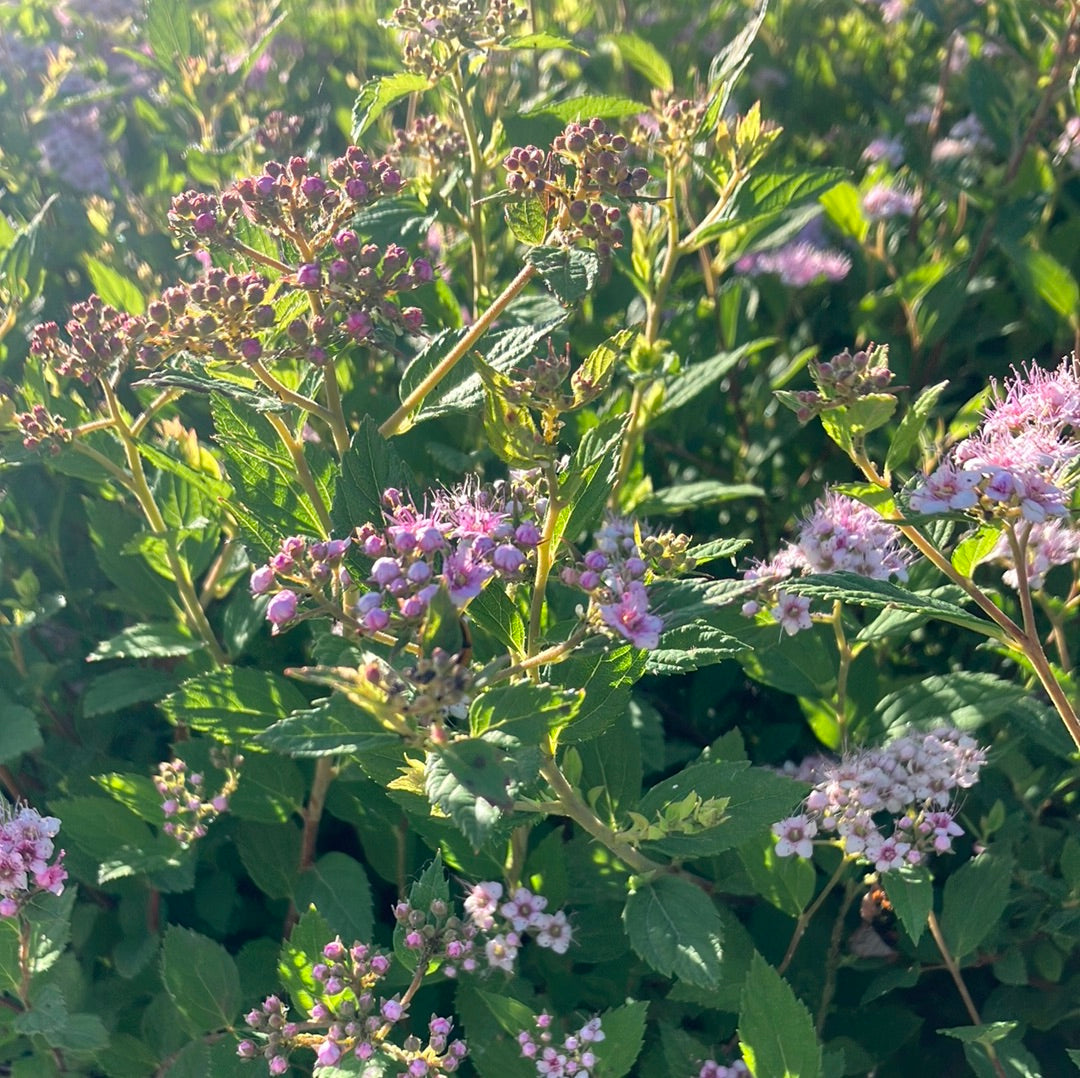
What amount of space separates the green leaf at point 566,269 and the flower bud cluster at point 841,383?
0.28m

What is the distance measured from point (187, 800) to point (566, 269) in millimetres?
960

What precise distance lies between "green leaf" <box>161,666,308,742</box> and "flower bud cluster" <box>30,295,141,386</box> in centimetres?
45

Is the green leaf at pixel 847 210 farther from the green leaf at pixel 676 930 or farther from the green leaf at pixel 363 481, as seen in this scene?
the green leaf at pixel 676 930

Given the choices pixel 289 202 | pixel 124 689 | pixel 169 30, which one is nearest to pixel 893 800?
pixel 289 202

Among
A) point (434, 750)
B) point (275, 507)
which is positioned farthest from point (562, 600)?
point (434, 750)

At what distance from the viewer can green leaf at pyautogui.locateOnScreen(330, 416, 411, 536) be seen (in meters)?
1.31

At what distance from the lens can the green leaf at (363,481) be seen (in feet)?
4.31

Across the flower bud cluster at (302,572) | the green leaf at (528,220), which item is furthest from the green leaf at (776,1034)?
the green leaf at (528,220)

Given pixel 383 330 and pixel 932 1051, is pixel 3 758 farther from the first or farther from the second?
pixel 932 1051

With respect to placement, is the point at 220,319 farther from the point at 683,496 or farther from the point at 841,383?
the point at 683,496

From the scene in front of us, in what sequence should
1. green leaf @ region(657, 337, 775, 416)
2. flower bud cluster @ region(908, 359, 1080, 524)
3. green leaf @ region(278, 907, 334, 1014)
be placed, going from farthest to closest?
1. green leaf @ region(657, 337, 775, 416)
2. green leaf @ region(278, 907, 334, 1014)
3. flower bud cluster @ region(908, 359, 1080, 524)

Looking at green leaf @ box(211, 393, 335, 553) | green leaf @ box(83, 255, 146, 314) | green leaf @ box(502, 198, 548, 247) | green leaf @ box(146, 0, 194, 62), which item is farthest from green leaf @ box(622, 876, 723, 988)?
green leaf @ box(146, 0, 194, 62)

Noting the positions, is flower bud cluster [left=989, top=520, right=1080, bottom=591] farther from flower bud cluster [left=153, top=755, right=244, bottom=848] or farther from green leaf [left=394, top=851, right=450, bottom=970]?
flower bud cluster [left=153, top=755, right=244, bottom=848]

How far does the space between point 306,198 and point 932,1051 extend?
1.65 meters
